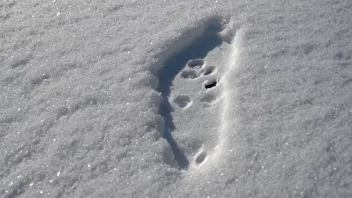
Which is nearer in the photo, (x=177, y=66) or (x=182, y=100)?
(x=182, y=100)

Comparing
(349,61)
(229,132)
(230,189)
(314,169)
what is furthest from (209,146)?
(349,61)

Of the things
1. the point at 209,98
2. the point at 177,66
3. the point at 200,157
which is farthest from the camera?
the point at 177,66

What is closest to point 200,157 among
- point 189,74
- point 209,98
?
point 209,98

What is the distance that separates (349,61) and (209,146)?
55 cm

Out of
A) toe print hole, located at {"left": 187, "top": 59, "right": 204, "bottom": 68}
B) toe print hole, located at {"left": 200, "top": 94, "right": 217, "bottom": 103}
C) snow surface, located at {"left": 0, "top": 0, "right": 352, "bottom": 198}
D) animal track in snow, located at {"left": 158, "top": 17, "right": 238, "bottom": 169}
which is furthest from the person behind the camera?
toe print hole, located at {"left": 187, "top": 59, "right": 204, "bottom": 68}

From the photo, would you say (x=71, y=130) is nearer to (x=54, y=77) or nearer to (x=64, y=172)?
(x=64, y=172)

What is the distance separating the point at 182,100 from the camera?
1.52m

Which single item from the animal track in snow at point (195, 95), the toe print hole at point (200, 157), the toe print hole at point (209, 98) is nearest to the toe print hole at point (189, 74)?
the animal track in snow at point (195, 95)

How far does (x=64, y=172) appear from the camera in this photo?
1.31m

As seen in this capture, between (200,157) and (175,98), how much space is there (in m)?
0.25

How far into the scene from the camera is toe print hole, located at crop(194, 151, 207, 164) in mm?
1346

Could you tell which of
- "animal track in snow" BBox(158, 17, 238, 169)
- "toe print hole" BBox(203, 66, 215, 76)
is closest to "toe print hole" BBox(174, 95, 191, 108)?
"animal track in snow" BBox(158, 17, 238, 169)

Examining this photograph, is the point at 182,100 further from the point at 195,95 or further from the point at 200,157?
the point at 200,157

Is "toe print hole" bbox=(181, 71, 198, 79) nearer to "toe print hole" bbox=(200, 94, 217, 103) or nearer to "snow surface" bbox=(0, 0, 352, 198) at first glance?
"snow surface" bbox=(0, 0, 352, 198)
